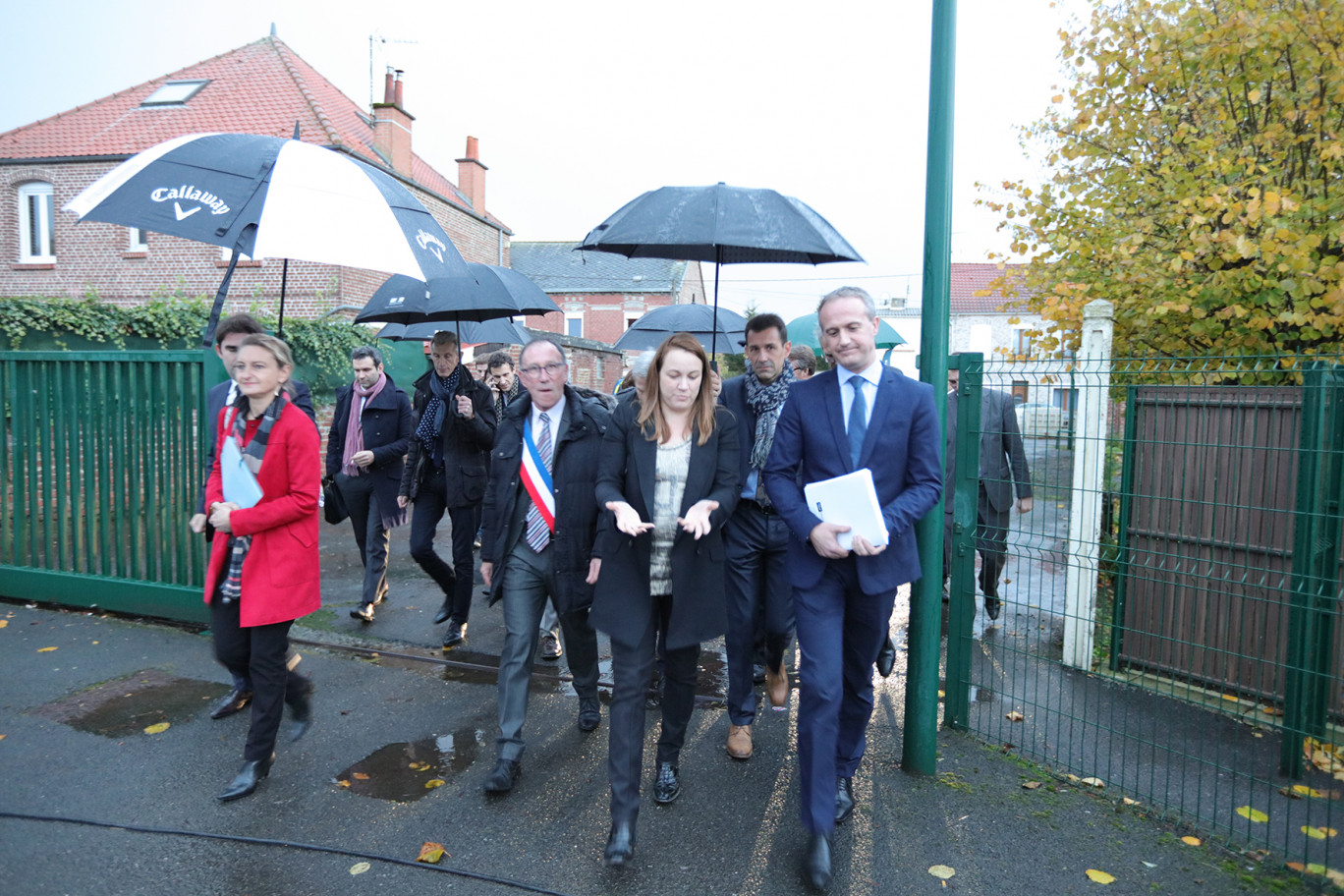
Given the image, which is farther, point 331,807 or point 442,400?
point 442,400

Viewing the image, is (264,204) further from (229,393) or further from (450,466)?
(450,466)

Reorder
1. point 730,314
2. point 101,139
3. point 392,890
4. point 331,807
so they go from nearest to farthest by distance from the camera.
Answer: point 392,890, point 331,807, point 730,314, point 101,139

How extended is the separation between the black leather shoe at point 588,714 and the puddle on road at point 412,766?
52cm

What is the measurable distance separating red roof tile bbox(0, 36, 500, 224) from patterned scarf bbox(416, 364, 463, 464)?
60.3ft

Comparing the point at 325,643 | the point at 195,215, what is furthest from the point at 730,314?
the point at 195,215

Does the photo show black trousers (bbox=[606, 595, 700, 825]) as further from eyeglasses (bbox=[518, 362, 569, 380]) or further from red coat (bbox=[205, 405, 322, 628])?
red coat (bbox=[205, 405, 322, 628])

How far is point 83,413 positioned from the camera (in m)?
6.15

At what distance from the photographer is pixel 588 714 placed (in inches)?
176

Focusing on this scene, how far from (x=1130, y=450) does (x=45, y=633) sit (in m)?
6.90

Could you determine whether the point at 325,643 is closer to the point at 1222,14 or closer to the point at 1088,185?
the point at 1088,185

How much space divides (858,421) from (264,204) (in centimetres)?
307

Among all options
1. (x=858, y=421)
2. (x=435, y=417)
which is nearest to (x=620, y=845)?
(x=858, y=421)

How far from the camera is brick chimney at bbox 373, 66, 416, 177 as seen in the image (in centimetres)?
2697

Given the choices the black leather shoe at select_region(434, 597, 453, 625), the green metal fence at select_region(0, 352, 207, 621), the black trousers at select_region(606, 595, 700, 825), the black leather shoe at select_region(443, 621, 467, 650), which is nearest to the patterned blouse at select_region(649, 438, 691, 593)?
the black trousers at select_region(606, 595, 700, 825)
